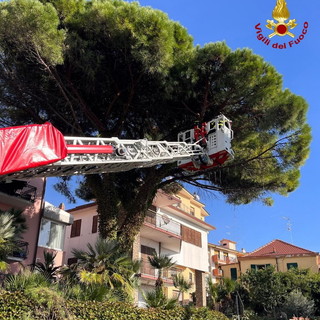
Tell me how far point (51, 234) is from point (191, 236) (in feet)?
46.1

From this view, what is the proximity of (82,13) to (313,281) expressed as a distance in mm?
29227

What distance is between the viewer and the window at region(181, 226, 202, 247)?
31.9m

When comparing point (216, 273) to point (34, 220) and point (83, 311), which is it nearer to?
point (34, 220)

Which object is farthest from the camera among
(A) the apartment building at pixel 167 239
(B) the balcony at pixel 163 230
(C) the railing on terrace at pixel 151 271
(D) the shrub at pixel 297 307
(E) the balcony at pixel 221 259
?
(E) the balcony at pixel 221 259

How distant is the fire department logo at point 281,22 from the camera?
11.8 meters

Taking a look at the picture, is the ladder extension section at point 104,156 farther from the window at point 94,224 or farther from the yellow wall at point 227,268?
the yellow wall at point 227,268

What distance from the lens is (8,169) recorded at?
26.3ft

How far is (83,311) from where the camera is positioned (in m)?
12.7

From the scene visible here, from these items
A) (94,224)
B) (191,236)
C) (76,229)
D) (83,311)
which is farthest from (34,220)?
(191,236)

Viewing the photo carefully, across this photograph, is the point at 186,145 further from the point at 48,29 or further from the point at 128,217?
the point at 48,29

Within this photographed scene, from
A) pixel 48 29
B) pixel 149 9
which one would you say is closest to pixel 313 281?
pixel 149 9

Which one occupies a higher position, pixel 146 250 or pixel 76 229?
pixel 76 229

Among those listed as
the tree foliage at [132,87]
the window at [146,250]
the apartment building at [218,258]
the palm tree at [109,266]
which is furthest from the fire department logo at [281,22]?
the apartment building at [218,258]

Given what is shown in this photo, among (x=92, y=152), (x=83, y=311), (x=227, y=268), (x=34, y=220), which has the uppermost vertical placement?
(x=227, y=268)
